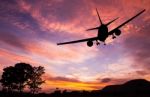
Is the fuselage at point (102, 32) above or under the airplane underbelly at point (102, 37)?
above

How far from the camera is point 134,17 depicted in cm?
3925

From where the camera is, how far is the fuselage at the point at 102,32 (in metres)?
40.1

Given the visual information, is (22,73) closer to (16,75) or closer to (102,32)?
(16,75)

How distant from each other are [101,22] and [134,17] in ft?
24.0

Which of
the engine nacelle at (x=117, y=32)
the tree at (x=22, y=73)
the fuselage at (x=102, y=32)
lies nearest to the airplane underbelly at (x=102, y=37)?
the fuselage at (x=102, y=32)

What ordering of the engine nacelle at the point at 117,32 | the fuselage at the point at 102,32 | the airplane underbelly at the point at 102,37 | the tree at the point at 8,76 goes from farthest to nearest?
the tree at the point at 8,76
the engine nacelle at the point at 117,32
the fuselage at the point at 102,32
the airplane underbelly at the point at 102,37

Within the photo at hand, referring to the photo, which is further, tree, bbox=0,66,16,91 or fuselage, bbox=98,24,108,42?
tree, bbox=0,66,16,91

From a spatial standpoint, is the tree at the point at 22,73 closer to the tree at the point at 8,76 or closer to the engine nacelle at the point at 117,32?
the tree at the point at 8,76

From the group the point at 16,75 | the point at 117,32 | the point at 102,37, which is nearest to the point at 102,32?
the point at 102,37

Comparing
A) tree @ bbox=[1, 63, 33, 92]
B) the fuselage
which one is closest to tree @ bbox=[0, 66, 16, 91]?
tree @ bbox=[1, 63, 33, 92]

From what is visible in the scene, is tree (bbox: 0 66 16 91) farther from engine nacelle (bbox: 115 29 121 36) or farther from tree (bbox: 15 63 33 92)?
engine nacelle (bbox: 115 29 121 36)

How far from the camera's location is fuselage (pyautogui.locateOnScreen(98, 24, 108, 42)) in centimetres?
4007

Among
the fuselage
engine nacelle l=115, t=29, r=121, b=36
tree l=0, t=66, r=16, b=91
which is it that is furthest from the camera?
tree l=0, t=66, r=16, b=91

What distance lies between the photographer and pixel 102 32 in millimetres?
41000
